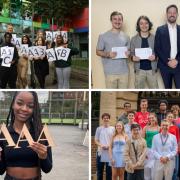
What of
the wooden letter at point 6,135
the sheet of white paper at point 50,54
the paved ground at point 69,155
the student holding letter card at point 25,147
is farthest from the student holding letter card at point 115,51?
the wooden letter at point 6,135

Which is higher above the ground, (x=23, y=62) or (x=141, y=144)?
(x=23, y=62)

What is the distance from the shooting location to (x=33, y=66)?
266 cm

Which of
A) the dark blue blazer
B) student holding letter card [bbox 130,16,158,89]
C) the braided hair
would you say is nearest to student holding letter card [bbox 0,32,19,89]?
the braided hair

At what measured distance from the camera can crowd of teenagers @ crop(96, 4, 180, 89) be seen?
2.63m

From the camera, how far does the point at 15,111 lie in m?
2.50

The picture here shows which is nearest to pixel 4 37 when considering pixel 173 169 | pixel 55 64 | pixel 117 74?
pixel 55 64

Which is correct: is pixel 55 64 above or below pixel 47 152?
above

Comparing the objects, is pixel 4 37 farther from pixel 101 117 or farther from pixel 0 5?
pixel 101 117

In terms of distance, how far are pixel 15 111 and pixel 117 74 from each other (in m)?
0.70

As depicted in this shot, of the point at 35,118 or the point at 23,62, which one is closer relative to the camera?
the point at 35,118

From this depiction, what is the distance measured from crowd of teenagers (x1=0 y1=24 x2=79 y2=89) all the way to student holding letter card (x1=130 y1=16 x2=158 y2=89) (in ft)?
1.30

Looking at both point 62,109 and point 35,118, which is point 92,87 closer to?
point 62,109

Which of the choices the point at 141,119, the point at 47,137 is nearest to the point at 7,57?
the point at 47,137

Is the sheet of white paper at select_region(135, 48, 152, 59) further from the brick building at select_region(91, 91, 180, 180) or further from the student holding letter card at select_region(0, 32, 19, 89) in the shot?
the student holding letter card at select_region(0, 32, 19, 89)
